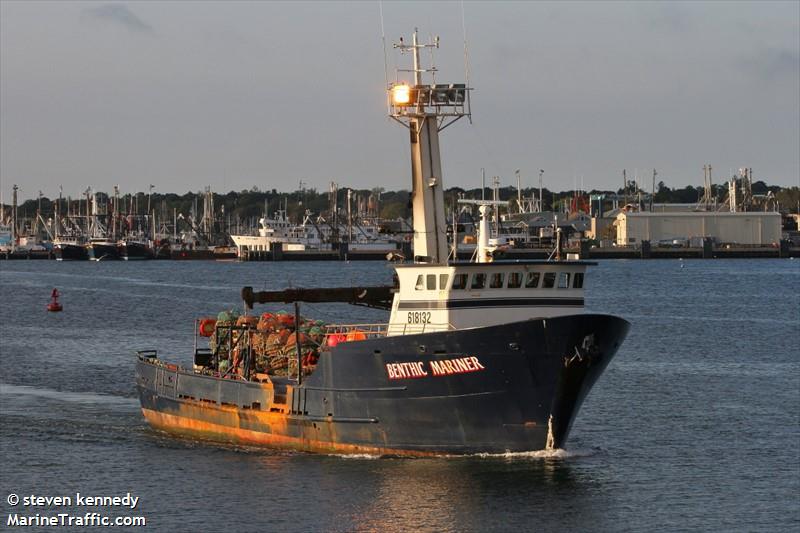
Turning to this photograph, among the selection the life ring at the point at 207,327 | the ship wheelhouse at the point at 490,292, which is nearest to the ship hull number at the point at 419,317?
the ship wheelhouse at the point at 490,292

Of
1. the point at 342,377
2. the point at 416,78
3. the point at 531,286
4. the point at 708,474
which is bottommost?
the point at 708,474

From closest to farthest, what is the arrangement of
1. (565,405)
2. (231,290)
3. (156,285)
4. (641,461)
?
(565,405), (641,461), (231,290), (156,285)

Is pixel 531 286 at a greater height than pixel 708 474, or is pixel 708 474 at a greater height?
pixel 531 286

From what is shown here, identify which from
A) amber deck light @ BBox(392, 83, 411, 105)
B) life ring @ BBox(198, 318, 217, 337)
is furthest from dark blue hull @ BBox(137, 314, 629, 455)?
life ring @ BBox(198, 318, 217, 337)

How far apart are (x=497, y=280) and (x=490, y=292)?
1.22 feet

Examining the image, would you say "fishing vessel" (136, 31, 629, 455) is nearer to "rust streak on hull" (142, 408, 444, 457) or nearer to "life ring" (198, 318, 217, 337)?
"rust streak on hull" (142, 408, 444, 457)

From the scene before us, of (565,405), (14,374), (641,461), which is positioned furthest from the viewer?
(14,374)

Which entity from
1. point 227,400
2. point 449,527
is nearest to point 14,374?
point 227,400

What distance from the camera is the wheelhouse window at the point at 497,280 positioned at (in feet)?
121

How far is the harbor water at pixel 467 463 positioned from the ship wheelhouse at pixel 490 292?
373 centimetres

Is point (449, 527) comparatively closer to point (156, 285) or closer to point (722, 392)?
point (722, 392)

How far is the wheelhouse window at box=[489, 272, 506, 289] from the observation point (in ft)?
121

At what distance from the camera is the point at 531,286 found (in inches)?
1465

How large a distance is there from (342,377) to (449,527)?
275 inches
